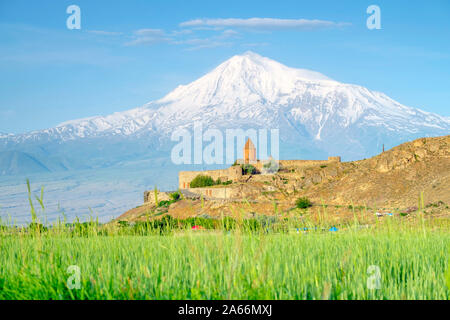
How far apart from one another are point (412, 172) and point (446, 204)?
26.8 feet

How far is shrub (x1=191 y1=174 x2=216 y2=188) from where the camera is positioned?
51.2 meters

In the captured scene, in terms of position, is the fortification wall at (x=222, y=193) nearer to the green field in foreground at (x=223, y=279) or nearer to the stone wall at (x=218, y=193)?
the stone wall at (x=218, y=193)

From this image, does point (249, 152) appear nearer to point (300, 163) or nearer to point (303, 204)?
point (300, 163)

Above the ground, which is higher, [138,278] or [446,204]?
[446,204]

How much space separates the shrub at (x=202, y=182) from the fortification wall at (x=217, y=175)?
58 centimetres

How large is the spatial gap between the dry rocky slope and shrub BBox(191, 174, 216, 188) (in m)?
5.57

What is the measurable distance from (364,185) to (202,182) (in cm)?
1928

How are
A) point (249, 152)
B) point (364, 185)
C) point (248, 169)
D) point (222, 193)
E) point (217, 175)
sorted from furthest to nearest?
1. point (249, 152)
2. point (248, 169)
3. point (217, 175)
4. point (222, 193)
5. point (364, 185)

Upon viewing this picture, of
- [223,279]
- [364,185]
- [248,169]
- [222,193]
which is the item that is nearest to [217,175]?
[248,169]

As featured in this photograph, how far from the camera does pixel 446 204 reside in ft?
96.9

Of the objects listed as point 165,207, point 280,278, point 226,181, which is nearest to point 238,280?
point 280,278

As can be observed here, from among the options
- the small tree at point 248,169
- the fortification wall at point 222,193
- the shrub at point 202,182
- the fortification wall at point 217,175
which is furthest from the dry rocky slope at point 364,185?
the shrub at point 202,182

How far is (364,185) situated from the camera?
3756cm
